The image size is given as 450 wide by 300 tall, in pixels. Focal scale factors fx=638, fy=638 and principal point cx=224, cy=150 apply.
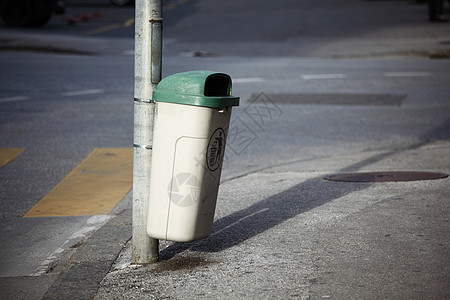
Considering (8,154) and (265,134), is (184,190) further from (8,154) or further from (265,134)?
(265,134)

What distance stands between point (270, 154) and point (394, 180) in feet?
6.49

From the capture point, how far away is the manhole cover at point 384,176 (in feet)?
19.9

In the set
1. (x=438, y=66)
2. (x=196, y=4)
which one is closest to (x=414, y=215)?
(x=438, y=66)

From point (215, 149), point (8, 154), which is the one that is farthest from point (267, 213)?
point (8, 154)

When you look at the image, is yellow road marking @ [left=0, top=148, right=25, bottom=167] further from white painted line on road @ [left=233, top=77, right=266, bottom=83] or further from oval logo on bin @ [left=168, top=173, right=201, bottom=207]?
white painted line on road @ [left=233, top=77, right=266, bottom=83]

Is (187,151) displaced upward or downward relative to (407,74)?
upward

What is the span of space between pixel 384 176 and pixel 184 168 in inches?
118

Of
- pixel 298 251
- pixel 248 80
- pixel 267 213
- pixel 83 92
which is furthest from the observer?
pixel 248 80

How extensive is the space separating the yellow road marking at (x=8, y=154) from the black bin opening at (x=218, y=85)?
4029mm

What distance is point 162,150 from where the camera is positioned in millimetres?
3875

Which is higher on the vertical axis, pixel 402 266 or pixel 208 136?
pixel 208 136

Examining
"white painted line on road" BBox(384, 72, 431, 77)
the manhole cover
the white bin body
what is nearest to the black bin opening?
the white bin body

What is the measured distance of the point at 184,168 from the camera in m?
3.86

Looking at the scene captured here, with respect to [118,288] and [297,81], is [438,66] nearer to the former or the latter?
[297,81]
